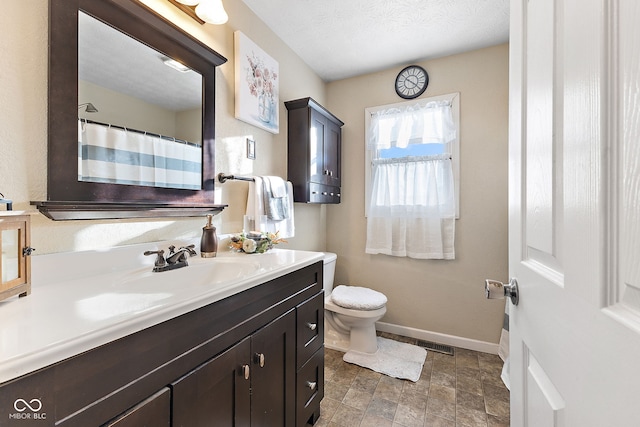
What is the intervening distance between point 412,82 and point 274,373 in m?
2.46

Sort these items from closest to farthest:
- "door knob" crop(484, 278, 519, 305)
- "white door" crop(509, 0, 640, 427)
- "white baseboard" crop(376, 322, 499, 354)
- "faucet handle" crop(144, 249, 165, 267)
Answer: "white door" crop(509, 0, 640, 427) → "door knob" crop(484, 278, 519, 305) → "faucet handle" crop(144, 249, 165, 267) → "white baseboard" crop(376, 322, 499, 354)

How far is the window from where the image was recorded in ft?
7.54

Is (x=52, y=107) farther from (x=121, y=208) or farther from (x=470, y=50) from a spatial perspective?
(x=470, y=50)

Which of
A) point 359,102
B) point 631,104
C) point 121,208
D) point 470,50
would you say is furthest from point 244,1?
point 631,104

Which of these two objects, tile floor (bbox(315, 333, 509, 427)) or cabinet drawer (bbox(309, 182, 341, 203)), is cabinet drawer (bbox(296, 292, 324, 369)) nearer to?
tile floor (bbox(315, 333, 509, 427))

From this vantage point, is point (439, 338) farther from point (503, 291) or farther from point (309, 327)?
point (503, 291)

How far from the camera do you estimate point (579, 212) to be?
42cm

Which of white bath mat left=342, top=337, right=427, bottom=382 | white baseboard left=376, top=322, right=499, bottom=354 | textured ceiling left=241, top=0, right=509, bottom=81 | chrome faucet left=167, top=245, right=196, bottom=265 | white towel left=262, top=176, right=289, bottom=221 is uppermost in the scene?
textured ceiling left=241, top=0, right=509, bottom=81

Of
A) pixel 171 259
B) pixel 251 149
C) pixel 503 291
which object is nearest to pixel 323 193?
pixel 251 149

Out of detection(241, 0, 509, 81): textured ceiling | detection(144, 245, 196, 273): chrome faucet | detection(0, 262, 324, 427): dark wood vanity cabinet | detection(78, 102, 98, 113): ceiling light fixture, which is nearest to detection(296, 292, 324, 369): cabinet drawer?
detection(0, 262, 324, 427): dark wood vanity cabinet

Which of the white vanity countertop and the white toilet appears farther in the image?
the white toilet

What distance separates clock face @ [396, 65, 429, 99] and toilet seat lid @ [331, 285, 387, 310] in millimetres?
1750

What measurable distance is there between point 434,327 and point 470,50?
2.34 meters

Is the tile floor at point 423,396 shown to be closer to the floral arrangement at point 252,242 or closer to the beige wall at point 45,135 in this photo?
the floral arrangement at point 252,242
